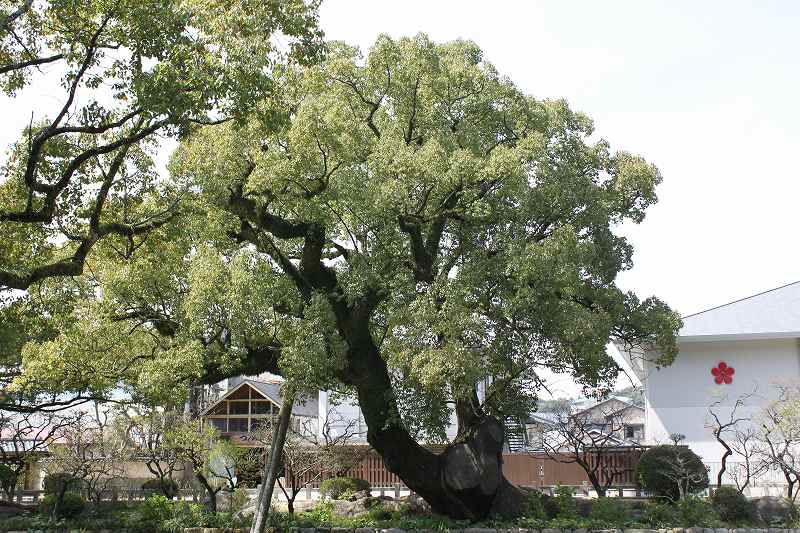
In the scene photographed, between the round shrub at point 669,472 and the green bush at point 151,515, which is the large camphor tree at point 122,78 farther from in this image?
the round shrub at point 669,472

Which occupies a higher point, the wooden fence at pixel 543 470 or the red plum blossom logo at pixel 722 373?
the red plum blossom logo at pixel 722 373

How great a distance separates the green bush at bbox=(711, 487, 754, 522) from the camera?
12945 mm

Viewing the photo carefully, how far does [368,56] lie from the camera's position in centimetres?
1268

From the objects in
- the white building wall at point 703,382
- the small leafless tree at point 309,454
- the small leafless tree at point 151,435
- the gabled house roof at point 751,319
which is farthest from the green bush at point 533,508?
the gabled house roof at point 751,319

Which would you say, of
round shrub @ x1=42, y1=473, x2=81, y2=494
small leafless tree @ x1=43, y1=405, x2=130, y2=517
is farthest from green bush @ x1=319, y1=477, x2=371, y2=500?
round shrub @ x1=42, y1=473, x2=81, y2=494

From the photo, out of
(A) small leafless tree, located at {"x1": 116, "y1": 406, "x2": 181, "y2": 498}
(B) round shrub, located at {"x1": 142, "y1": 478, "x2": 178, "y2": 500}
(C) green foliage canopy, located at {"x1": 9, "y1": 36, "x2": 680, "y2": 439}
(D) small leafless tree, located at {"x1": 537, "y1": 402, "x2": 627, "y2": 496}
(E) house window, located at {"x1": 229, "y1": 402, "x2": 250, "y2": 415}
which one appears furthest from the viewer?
(E) house window, located at {"x1": 229, "y1": 402, "x2": 250, "y2": 415}

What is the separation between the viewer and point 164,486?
16.6 metres

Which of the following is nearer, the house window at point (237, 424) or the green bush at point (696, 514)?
Answer: the green bush at point (696, 514)

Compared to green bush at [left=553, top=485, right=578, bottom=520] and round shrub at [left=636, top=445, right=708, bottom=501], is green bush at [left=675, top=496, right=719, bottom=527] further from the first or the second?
green bush at [left=553, top=485, right=578, bottom=520]

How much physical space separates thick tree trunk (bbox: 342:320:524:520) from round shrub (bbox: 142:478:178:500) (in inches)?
243

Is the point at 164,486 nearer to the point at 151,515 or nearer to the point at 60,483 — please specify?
the point at 60,483

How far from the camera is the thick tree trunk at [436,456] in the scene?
41.6ft

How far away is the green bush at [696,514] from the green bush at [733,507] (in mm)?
177

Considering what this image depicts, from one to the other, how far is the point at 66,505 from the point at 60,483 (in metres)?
0.93
